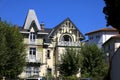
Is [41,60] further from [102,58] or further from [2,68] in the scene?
[2,68]

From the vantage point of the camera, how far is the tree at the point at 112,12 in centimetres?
2630

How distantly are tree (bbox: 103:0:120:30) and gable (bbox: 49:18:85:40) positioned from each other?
62096 millimetres

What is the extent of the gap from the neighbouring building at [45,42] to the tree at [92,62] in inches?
352

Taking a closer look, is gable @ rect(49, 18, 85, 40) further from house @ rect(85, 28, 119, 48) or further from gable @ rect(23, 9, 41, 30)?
house @ rect(85, 28, 119, 48)

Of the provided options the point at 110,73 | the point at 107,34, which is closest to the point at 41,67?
the point at 107,34

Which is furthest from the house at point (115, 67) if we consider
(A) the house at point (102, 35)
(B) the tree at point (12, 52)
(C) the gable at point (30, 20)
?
(A) the house at point (102, 35)

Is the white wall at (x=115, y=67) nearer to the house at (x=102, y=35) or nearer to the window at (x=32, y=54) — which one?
the window at (x=32, y=54)

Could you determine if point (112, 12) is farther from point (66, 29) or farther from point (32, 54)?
point (66, 29)

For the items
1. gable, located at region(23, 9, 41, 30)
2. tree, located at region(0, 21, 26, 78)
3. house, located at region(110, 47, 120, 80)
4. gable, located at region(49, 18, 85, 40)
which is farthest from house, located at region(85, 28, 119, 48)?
house, located at region(110, 47, 120, 80)

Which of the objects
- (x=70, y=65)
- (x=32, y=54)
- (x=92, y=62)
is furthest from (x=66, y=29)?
(x=70, y=65)

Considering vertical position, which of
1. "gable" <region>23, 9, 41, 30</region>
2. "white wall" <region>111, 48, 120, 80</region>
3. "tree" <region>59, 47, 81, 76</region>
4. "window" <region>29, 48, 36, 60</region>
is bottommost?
"white wall" <region>111, 48, 120, 80</region>

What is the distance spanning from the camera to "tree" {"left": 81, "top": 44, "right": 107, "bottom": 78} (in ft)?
251

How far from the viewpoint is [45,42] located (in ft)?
285

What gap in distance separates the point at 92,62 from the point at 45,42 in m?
13.9
